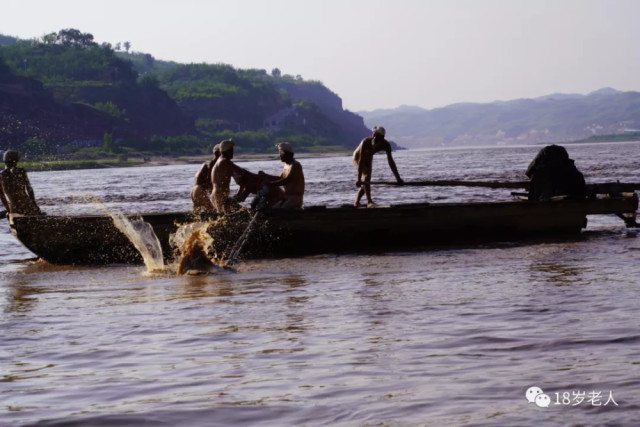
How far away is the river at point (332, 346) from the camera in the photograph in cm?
586

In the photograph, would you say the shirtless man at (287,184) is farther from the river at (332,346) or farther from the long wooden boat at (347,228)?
the river at (332,346)

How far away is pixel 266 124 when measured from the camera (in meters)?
194

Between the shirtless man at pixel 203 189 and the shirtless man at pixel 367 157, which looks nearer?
the shirtless man at pixel 203 189

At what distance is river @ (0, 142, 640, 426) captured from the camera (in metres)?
5.86

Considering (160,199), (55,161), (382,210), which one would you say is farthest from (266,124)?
(382,210)

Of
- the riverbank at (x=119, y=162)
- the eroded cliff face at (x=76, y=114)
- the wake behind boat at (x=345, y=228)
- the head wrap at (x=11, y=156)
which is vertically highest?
the eroded cliff face at (x=76, y=114)

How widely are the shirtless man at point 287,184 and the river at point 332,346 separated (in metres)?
1.89

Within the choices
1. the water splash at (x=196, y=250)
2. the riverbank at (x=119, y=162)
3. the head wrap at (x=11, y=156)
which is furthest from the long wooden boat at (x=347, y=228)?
the riverbank at (x=119, y=162)

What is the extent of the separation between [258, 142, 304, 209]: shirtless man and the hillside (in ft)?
342

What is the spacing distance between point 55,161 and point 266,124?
8841cm

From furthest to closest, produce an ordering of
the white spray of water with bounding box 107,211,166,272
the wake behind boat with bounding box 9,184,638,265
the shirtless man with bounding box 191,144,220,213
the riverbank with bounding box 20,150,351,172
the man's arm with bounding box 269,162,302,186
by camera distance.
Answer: the riverbank with bounding box 20,150,351,172 < the shirtless man with bounding box 191,144,220,213 < the man's arm with bounding box 269,162,302,186 < the wake behind boat with bounding box 9,184,638,265 < the white spray of water with bounding box 107,211,166,272

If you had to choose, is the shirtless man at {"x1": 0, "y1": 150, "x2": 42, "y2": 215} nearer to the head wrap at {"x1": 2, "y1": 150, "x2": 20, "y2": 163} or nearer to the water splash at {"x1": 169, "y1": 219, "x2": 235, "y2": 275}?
the head wrap at {"x1": 2, "y1": 150, "x2": 20, "y2": 163}

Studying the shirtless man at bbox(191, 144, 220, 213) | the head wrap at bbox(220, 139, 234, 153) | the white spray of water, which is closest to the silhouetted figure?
the head wrap at bbox(220, 139, 234, 153)

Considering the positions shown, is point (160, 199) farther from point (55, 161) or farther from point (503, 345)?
point (55, 161)
